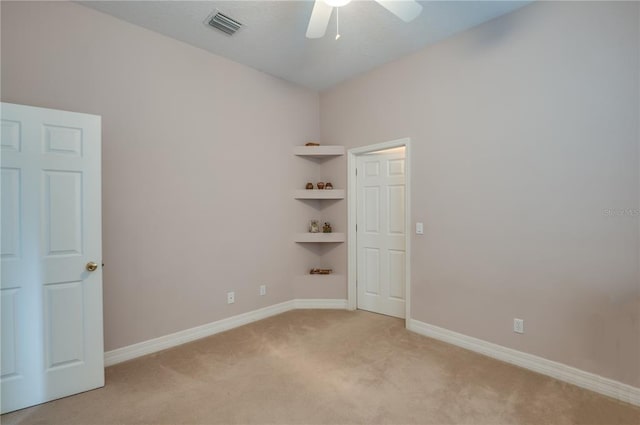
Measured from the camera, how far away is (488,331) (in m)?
2.74

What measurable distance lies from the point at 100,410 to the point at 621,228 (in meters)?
3.76

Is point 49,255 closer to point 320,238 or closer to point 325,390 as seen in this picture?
point 325,390

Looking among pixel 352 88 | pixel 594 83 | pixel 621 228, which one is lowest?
pixel 621 228

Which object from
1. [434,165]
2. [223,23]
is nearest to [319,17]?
[223,23]

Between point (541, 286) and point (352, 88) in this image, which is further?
point (352, 88)

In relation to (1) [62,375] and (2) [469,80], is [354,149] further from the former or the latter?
(1) [62,375]

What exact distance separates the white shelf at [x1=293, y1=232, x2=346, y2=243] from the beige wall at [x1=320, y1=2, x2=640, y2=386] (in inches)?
41.2

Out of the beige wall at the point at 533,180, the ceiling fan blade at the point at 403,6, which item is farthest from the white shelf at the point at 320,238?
the ceiling fan blade at the point at 403,6

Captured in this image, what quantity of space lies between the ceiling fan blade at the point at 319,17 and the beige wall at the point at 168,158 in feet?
5.22

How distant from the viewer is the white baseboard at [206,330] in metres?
2.64

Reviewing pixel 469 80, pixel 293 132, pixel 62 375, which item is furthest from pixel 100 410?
pixel 469 80

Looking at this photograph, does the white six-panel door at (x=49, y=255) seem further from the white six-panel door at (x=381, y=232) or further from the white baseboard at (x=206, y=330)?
the white six-panel door at (x=381, y=232)

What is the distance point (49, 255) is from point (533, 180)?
371 cm

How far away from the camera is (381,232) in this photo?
3816 millimetres
